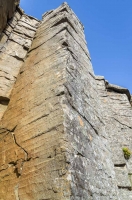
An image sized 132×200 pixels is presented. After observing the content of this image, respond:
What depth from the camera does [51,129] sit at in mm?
1323

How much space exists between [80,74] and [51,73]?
15.4 inches

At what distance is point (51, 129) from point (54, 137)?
0.27 ft

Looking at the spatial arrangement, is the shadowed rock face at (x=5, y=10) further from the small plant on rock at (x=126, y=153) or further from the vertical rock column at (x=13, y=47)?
the small plant on rock at (x=126, y=153)

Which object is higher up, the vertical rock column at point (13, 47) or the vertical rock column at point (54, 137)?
the vertical rock column at point (13, 47)

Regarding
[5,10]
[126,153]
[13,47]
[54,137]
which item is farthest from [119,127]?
[5,10]

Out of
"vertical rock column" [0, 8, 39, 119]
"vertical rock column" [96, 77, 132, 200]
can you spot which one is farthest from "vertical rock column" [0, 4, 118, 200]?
"vertical rock column" [96, 77, 132, 200]

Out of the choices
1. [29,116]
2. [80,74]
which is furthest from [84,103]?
[29,116]

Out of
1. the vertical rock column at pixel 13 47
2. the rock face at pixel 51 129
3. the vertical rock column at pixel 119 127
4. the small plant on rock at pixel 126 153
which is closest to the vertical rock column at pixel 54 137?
the rock face at pixel 51 129

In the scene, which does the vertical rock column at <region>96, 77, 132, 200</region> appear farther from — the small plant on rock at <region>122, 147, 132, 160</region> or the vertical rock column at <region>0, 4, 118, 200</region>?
the vertical rock column at <region>0, 4, 118, 200</region>

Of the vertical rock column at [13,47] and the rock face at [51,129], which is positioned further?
the vertical rock column at [13,47]

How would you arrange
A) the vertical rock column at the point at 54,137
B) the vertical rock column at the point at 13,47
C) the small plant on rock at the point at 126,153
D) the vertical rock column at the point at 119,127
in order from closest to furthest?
the vertical rock column at the point at 54,137 → the vertical rock column at the point at 13,47 → the vertical rock column at the point at 119,127 → the small plant on rock at the point at 126,153

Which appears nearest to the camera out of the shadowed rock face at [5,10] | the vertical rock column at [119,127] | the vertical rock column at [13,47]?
the vertical rock column at [13,47]

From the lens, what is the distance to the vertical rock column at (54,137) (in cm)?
110

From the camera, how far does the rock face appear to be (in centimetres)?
112
